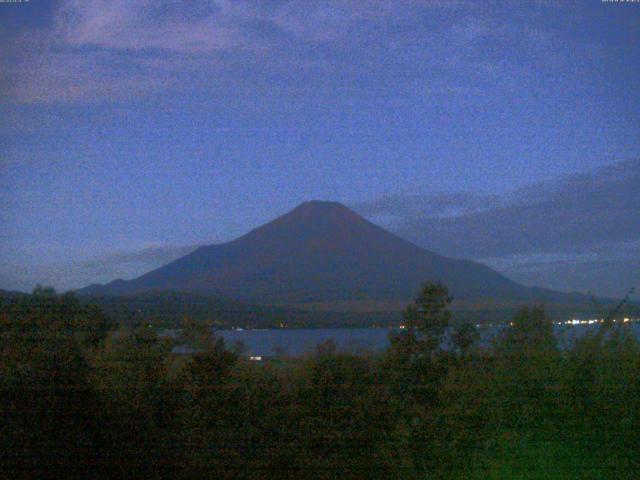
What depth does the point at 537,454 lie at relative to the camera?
3.81m

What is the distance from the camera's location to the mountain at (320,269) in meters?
9.29

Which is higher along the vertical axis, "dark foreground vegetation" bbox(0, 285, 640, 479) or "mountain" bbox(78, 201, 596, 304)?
"mountain" bbox(78, 201, 596, 304)

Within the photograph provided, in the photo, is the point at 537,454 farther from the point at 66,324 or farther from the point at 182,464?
the point at 66,324

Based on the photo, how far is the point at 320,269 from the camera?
39.5 ft

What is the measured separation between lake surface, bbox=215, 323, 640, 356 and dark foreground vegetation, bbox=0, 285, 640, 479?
105 millimetres

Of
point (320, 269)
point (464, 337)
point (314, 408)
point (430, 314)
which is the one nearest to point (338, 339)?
point (314, 408)

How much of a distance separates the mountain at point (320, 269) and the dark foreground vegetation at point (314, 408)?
66.1 inches

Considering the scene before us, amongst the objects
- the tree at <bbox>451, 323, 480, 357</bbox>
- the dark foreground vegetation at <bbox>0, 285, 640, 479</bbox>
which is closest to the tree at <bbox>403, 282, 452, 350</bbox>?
the tree at <bbox>451, 323, 480, 357</bbox>

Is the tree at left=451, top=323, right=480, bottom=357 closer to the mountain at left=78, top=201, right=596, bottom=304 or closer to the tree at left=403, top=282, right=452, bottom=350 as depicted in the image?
the tree at left=403, top=282, right=452, bottom=350

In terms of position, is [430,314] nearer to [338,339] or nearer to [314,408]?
[338,339]

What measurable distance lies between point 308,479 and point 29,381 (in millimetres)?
1843

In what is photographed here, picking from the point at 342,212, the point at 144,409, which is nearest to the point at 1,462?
the point at 144,409

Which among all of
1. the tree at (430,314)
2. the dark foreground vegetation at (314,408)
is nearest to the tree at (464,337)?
the dark foreground vegetation at (314,408)

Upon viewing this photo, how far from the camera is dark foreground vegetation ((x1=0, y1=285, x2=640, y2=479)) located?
3998 mm
